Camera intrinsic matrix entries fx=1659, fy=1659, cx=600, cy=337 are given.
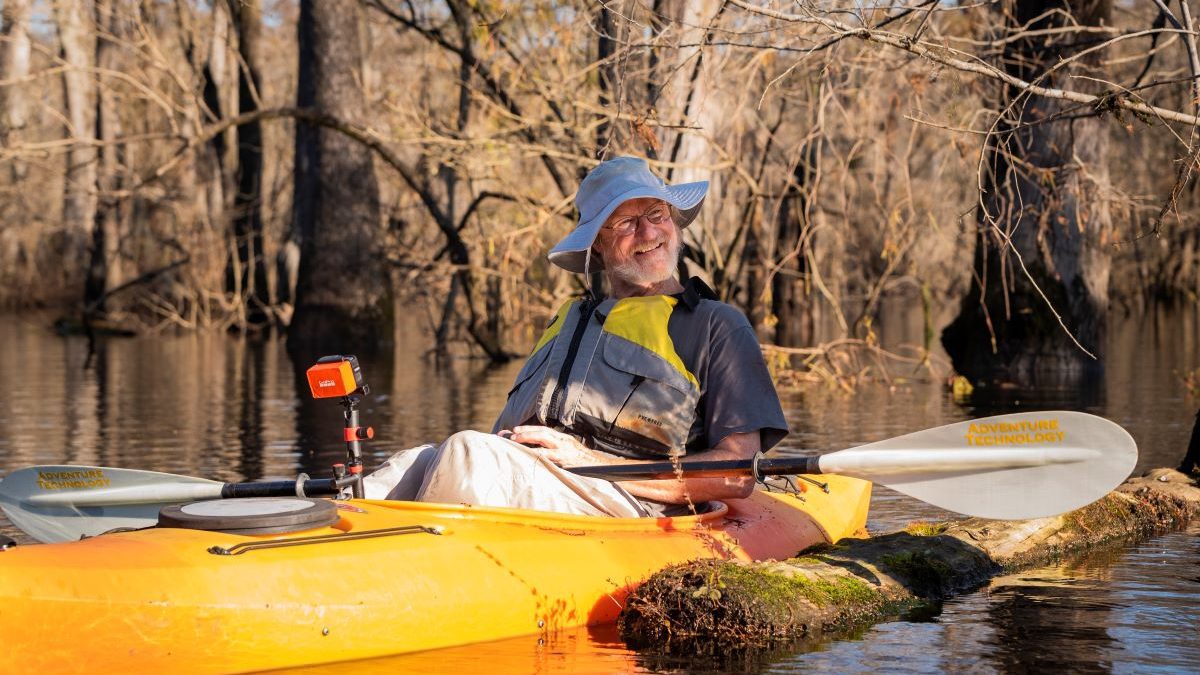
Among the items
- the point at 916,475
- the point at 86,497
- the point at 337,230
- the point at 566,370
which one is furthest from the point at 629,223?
the point at 337,230

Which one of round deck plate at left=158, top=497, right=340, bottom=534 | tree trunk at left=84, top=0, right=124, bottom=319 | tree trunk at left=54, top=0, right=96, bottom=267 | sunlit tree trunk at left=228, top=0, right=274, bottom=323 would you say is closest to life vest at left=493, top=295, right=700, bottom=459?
round deck plate at left=158, top=497, right=340, bottom=534

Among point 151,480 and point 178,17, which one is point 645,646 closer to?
point 151,480

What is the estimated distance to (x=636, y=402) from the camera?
5.18 m

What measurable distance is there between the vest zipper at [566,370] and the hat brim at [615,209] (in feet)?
0.70

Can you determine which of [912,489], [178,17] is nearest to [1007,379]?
[912,489]

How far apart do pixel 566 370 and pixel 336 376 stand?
767mm

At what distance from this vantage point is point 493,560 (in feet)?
15.7

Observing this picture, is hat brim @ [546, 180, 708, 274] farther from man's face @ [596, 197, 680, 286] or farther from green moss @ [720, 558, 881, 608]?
green moss @ [720, 558, 881, 608]

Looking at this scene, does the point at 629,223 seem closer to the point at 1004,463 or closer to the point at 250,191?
the point at 1004,463

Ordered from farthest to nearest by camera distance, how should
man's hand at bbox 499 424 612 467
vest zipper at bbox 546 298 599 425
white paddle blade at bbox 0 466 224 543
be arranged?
white paddle blade at bbox 0 466 224 543, vest zipper at bbox 546 298 599 425, man's hand at bbox 499 424 612 467

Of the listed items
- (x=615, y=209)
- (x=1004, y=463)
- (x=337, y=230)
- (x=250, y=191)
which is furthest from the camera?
(x=250, y=191)

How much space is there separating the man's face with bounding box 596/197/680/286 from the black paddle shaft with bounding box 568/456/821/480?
0.66m

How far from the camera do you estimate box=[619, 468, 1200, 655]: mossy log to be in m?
4.88

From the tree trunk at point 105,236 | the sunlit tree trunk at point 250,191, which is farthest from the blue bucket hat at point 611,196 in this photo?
the tree trunk at point 105,236
